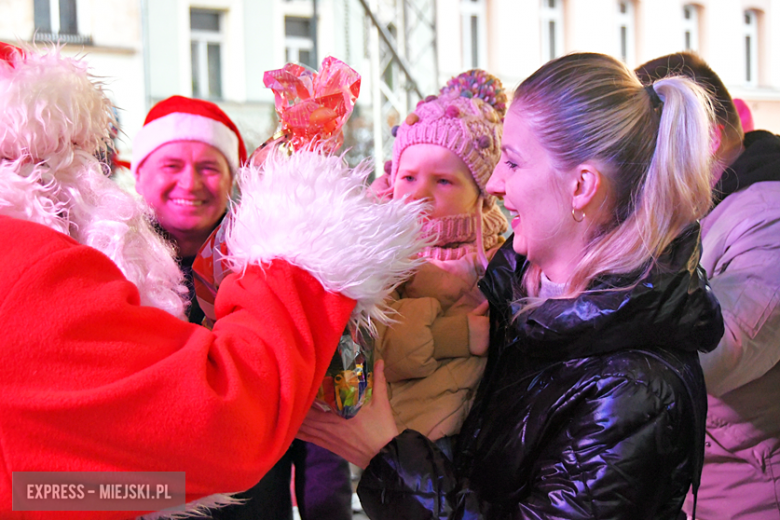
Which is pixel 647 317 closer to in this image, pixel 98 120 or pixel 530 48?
pixel 98 120

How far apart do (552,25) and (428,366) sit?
12.7 metres

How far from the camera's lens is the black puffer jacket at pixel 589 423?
1.01 m

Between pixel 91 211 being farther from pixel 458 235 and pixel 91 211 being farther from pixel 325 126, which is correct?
pixel 458 235

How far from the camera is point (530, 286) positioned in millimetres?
1323

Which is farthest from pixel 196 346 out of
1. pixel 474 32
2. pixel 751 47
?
pixel 751 47

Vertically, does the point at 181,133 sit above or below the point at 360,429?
above

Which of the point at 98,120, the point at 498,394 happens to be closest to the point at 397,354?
the point at 498,394

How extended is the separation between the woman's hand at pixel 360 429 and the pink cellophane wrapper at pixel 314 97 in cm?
53

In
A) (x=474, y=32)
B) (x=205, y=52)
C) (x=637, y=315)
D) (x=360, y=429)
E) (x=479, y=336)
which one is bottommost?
(x=360, y=429)

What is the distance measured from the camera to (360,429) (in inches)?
47.6

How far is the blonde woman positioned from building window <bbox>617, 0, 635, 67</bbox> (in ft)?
41.7

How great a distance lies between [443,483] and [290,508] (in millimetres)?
726

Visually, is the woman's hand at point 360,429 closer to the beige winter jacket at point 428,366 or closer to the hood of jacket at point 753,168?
the beige winter jacket at point 428,366

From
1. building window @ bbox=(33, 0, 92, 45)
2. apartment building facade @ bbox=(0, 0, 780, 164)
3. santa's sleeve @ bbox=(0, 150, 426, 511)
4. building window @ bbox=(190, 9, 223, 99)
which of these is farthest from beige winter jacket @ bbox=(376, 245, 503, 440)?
building window @ bbox=(190, 9, 223, 99)
